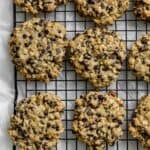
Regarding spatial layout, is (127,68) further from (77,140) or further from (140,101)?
(77,140)

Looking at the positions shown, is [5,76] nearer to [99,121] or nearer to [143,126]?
[99,121]

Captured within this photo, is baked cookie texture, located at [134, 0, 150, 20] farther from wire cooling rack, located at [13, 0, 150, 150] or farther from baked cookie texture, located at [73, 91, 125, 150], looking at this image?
baked cookie texture, located at [73, 91, 125, 150]

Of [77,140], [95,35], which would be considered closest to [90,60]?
[95,35]

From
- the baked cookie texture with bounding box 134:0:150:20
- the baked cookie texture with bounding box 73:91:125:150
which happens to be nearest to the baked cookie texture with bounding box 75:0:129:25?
the baked cookie texture with bounding box 134:0:150:20

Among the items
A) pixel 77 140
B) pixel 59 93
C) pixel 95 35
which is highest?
pixel 95 35

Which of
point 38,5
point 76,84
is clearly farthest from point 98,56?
point 38,5

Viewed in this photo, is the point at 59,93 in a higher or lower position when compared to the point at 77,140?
higher
